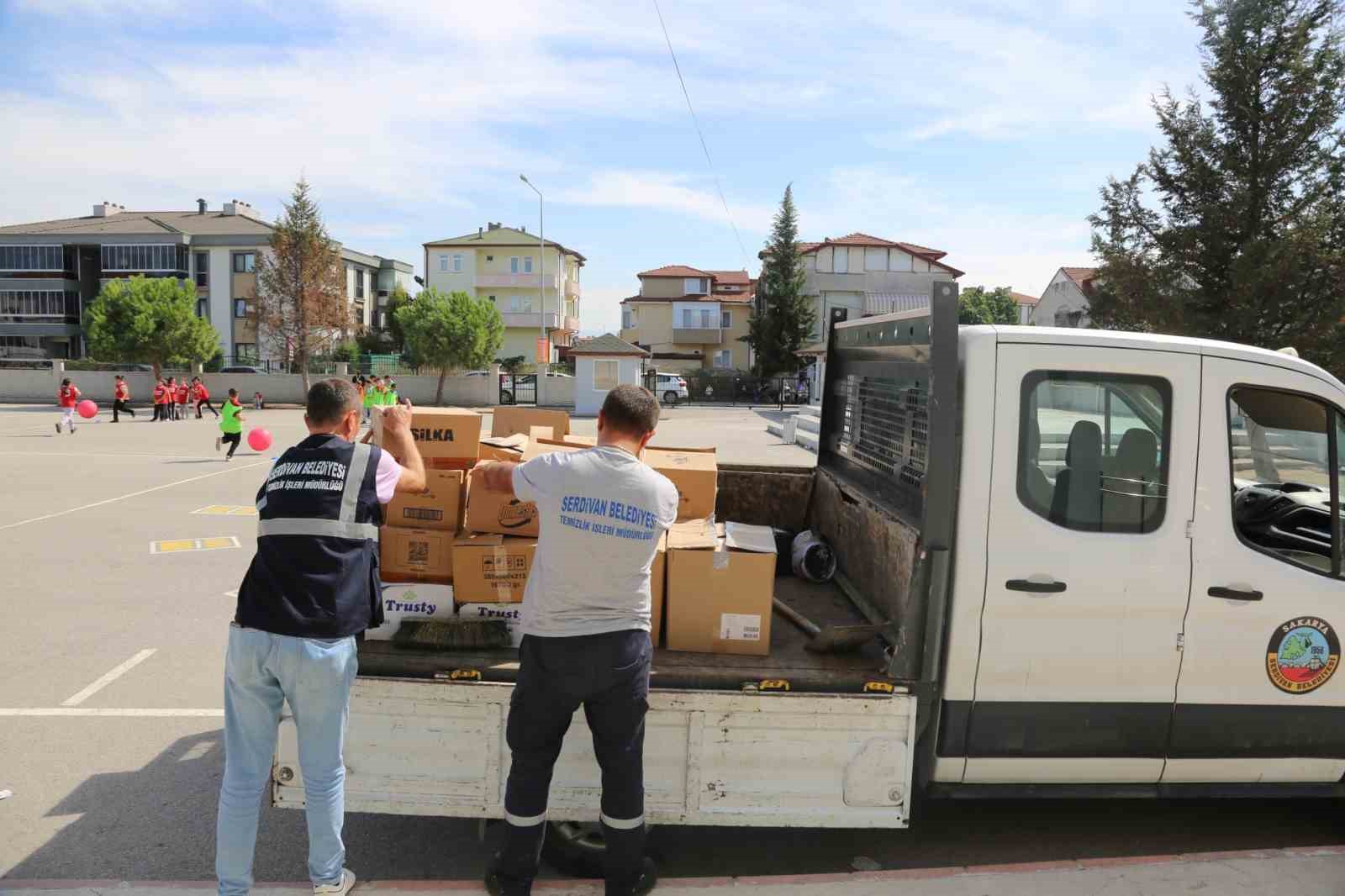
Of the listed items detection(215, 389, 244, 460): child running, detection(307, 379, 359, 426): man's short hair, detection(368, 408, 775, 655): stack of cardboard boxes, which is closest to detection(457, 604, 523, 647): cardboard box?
detection(368, 408, 775, 655): stack of cardboard boxes

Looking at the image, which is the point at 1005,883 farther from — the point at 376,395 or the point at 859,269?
the point at 859,269

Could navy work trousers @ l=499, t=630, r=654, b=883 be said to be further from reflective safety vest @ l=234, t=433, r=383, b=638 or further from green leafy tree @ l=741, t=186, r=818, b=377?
green leafy tree @ l=741, t=186, r=818, b=377

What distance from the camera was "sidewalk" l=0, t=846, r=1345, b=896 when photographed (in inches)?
139

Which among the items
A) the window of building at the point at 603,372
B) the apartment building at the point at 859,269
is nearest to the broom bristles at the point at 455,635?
the window of building at the point at 603,372

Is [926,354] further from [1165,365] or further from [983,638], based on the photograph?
[983,638]

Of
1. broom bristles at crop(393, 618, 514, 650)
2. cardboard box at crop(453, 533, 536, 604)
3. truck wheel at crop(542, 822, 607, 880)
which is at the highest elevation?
cardboard box at crop(453, 533, 536, 604)

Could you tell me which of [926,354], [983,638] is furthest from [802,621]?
[926,354]

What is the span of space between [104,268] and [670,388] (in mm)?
44576

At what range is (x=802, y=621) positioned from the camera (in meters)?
4.24

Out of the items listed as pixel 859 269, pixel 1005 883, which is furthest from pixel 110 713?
pixel 859 269

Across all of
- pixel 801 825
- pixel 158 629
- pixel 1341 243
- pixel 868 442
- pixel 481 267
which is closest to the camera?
pixel 801 825

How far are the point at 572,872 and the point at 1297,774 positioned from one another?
9.84ft

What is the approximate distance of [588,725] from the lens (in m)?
3.32

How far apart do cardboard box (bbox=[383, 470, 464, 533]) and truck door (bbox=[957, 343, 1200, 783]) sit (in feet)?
7.09
